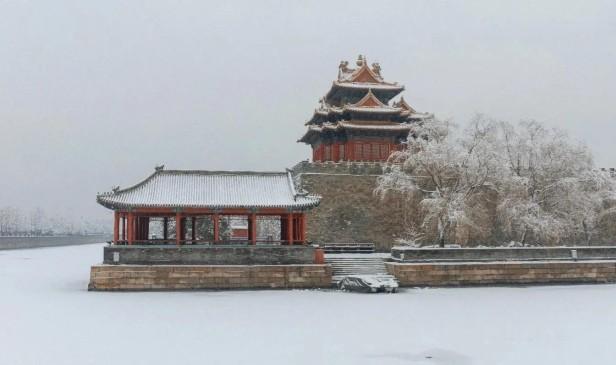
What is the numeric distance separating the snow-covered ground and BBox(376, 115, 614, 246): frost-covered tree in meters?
8.04

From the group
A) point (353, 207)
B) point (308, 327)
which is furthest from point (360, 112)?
point (308, 327)

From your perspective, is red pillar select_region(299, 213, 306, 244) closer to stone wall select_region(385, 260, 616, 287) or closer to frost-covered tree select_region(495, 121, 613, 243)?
stone wall select_region(385, 260, 616, 287)

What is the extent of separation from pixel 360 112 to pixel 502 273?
46.0 feet

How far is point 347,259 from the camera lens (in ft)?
85.3

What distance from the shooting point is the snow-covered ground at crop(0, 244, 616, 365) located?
10.8m

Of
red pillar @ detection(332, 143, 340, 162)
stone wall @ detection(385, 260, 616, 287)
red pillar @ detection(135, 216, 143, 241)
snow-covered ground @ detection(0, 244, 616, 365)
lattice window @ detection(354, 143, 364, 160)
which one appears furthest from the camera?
red pillar @ detection(332, 143, 340, 162)

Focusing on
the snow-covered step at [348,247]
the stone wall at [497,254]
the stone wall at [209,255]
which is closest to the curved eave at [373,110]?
the snow-covered step at [348,247]

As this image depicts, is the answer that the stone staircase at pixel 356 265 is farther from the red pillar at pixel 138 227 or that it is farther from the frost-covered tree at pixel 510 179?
the red pillar at pixel 138 227

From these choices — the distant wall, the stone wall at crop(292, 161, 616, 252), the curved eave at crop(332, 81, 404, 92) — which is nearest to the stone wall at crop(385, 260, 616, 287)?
the stone wall at crop(292, 161, 616, 252)

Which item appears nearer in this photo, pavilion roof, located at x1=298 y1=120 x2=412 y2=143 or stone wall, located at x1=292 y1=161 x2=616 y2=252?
stone wall, located at x1=292 y1=161 x2=616 y2=252

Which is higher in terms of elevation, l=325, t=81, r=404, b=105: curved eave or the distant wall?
l=325, t=81, r=404, b=105: curved eave

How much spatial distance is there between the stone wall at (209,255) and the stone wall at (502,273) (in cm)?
450

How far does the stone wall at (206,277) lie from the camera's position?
22.0 m

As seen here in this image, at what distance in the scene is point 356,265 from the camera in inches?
1000
